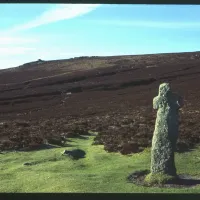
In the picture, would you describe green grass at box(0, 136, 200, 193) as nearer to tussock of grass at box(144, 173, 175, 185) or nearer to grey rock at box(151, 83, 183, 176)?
tussock of grass at box(144, 173, 175, 185)

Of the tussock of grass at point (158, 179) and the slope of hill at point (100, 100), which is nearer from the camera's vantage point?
the tussock of grass at point (158, 179)

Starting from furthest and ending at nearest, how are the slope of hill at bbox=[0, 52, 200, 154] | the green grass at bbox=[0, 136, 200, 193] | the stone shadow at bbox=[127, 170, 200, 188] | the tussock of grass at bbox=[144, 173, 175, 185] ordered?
1. the slope of hill at bbox=[0, 52, 200, 154]
2. the tussock of grass at bbox=[144, 173, 175, 185]
3. the stone shadow at bbox=[127, 170, 200, 188]
4. the green grass at bbox=[0, 136, 200, 193]

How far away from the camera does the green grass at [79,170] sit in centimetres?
1245

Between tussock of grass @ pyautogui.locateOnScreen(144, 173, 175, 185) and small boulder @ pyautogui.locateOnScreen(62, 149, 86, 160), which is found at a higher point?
tussock of grass @ pyautogui.locateOnScreen(144, 173, 175, 185)

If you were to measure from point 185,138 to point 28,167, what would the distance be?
8044mm

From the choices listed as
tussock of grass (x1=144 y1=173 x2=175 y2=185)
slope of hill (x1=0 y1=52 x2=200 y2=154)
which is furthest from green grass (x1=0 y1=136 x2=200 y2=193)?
slope of hill (x1=0 y1=52 x2=200 y2=154)

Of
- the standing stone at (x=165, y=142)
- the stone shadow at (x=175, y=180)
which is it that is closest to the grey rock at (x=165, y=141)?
the standing stone at (x=165, y=142)

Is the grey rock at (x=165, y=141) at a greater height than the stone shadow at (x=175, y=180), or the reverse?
the grey rock at (x=165, y=141)

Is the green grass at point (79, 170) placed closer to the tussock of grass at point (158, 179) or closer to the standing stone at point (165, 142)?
the tussock of grass at point (158, 179)

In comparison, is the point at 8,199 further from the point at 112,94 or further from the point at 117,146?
the point at 112,94

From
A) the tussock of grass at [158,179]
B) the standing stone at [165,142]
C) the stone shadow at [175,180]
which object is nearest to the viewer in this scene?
the stone shadow at [175,180]

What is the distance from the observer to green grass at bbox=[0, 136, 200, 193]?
1245 cm

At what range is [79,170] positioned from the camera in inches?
610

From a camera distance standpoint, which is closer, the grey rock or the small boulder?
the grey rock
